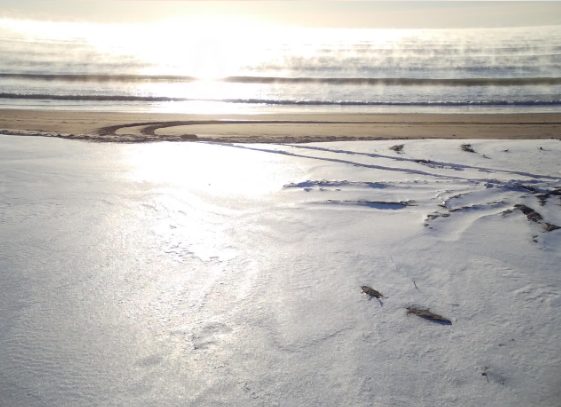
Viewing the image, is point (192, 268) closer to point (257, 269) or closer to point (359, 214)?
point (257, 269)

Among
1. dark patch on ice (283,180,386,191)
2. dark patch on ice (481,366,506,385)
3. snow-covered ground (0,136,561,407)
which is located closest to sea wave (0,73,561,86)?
dark patch on ice (283,180,386,191)

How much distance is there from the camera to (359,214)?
3.20 metres

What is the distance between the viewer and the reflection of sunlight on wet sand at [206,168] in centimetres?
364

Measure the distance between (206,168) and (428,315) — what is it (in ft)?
8.94

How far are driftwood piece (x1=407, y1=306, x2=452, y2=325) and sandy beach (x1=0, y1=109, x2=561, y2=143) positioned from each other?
5622 mm

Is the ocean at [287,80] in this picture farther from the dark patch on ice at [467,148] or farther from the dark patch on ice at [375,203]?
the dark patch on ice at [375,203]

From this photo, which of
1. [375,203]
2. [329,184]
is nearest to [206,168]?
[329,184]

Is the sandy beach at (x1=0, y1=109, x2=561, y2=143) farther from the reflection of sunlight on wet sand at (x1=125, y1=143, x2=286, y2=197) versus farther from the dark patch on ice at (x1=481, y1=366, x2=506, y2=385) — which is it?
the dark patch on ice at (x1=481, y1=366, x2=506, y2=385)

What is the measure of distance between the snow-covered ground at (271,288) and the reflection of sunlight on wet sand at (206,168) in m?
0.04

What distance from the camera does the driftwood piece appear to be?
196cm

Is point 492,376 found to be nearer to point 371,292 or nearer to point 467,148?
point 371,292

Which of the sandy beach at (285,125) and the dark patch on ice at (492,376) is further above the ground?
the sandy beach at (285,125)

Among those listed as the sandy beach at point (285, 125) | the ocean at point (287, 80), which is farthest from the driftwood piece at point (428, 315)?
the ocean at point (287, 80)

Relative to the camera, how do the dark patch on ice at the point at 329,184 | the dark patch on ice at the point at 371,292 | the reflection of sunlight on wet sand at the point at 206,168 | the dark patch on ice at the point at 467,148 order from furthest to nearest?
the dark patch on ice at the point at 467,148 → the dark patch on ice at the point at 329,184 → the reflection of sunlight on wet sand at the point at 206,168 → the dark patch on ice at the point at 371,292
